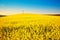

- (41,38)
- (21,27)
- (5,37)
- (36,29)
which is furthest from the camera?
(21,27)

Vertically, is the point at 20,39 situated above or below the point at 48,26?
below

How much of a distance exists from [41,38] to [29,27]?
54 cm

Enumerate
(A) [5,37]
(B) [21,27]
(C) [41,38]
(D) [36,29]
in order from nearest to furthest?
(C) [41,38] < (A) [5,37] < (D) [36,29] < (B) [21,27]

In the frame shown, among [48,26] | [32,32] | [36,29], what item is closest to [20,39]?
[32,32]

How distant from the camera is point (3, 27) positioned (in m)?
2.53

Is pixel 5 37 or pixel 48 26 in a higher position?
pixel 48 26

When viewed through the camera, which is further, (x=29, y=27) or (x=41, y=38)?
(x=29, y=27)

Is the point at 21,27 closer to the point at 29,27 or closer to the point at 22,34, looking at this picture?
the point at 29,27

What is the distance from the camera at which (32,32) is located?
230 cm

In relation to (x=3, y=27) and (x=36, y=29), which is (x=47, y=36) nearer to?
(x=36, y=29)

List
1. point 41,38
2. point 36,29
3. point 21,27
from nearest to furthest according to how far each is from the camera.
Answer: point 41,38, point 36,29, point 21,27

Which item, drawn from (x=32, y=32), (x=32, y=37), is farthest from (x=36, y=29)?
(x=32, y=37)

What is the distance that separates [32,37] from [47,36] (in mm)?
292

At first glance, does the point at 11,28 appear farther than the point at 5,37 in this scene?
Yes
